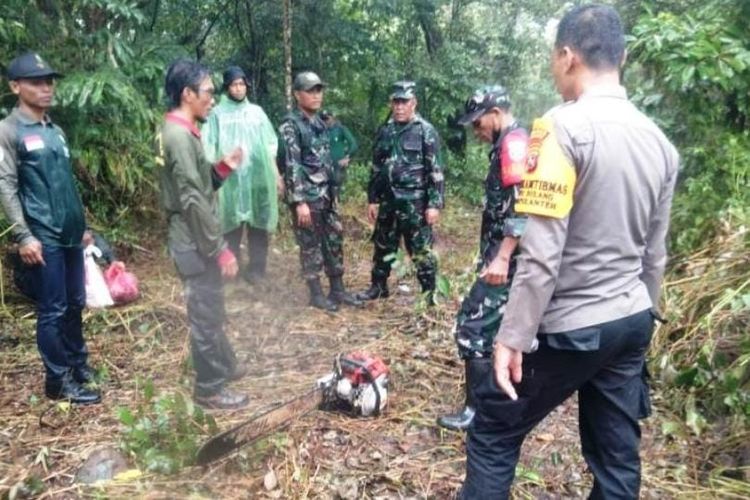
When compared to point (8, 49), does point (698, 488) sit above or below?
below

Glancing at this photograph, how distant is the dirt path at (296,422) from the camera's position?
2.87m

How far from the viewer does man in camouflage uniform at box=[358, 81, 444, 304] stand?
5035 mm

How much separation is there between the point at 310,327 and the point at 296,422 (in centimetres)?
161

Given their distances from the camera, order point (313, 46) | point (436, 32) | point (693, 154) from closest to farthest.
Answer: point (693, 154) → point (313, 46) → point (436, 32)

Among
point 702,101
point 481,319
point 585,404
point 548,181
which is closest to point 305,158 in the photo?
point 481,319

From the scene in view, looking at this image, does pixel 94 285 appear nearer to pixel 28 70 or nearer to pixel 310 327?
pixel 310 327

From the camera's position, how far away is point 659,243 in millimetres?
2197

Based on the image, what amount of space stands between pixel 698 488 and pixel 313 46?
7.40 meters

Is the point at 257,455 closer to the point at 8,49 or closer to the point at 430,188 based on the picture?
the point at 430,188

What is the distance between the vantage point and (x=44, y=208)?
338 centimetres

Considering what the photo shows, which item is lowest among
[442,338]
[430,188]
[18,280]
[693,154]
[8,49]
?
[442,338]

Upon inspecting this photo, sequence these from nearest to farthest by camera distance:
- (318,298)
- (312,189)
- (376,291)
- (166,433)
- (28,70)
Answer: (166,433) < (28,70) < (312,189) < (318,298) < (376,291)

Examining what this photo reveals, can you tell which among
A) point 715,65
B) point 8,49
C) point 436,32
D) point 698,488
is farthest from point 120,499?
point 436,32

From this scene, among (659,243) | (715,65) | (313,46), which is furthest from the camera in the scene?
(313,46)
